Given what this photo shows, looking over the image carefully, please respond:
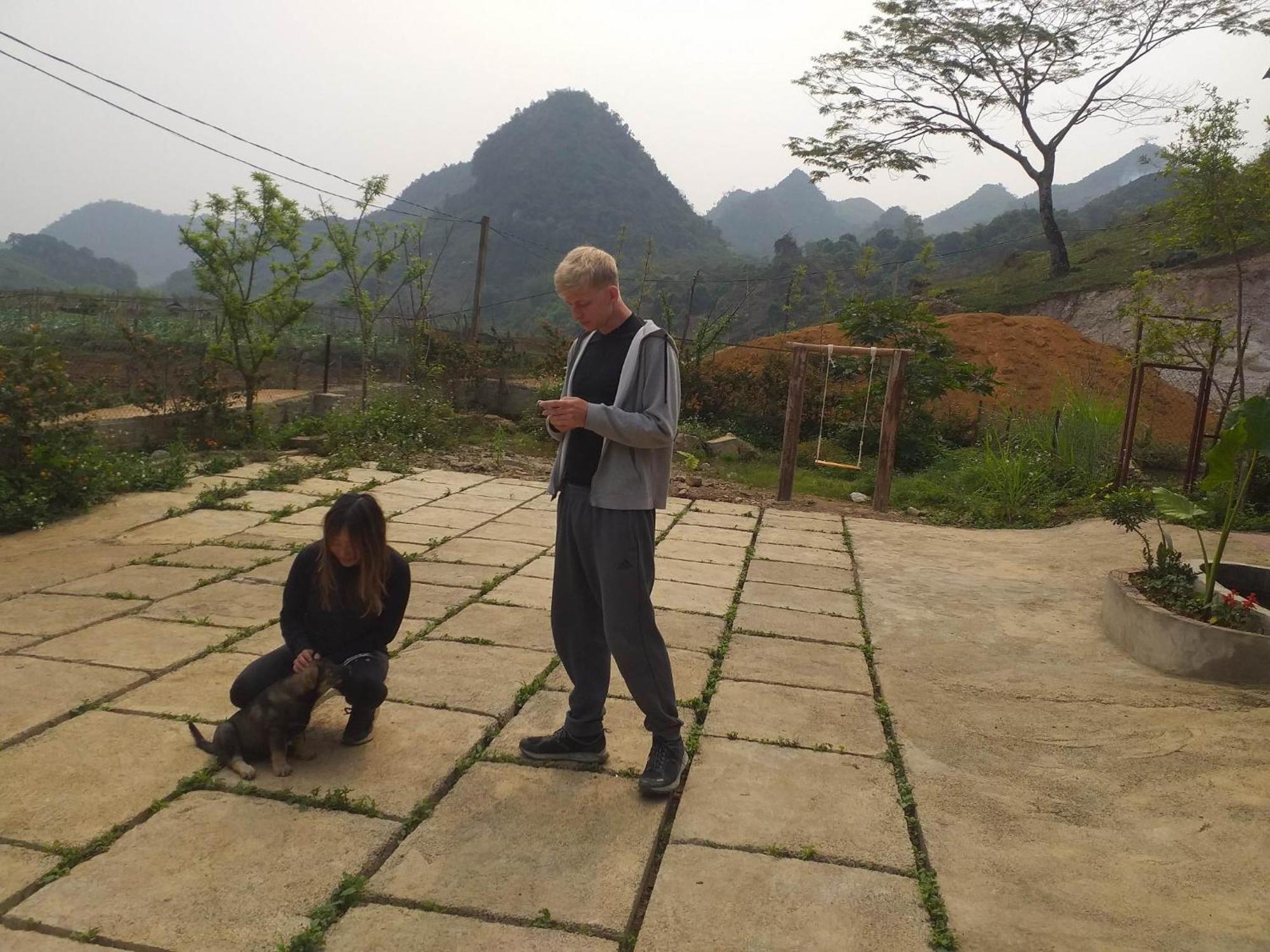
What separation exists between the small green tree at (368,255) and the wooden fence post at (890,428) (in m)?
6.03

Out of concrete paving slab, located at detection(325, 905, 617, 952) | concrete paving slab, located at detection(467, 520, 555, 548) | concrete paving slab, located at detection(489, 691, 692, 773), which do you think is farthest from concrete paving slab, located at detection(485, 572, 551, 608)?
concrete paving slab, located at detection(325, 905, 617, 952)

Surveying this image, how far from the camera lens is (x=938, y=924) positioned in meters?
1.99

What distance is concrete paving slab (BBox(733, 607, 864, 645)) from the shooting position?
4.18 meters

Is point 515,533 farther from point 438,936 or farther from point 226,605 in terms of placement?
point 438,936

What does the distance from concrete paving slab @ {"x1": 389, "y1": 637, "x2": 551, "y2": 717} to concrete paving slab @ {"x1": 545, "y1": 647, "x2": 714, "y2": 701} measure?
0.33ft

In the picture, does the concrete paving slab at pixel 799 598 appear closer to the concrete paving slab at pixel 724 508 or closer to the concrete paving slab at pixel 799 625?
the concrete paving slab at pixel 799 625

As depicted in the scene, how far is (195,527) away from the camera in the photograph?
224 inches

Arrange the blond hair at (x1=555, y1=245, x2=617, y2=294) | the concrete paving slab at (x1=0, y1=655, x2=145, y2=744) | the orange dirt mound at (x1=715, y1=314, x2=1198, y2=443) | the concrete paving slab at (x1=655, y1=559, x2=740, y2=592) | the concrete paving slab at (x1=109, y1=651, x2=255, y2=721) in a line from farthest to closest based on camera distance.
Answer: the orange dirt mound at (x1=715, y1=314, x2=1198, y2=443)
the concrete paving slab at (x1=655, y1=559, x2=740, y2=592)
the concrete paving slab at (x1=109, y1=651, x2=255, y2=721)
the concrete paving slab at (x1=0, y1=655, x2=145, y2=744)
the blond hair at (x1=555, y1=245, x2=617, y2=294)

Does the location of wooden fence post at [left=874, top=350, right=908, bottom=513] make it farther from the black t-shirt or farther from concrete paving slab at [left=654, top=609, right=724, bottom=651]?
the black t-shirt

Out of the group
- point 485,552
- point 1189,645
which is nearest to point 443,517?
point 485,552

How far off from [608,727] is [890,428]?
550 cm

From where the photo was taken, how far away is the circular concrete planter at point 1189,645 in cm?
363

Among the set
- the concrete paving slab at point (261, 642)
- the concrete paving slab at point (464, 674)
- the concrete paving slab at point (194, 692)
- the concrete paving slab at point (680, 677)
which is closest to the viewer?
the concrete paving slab at point (194, 692)

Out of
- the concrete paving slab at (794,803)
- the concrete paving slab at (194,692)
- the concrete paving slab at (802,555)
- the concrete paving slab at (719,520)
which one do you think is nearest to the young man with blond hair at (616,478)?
the concrete paving slab at (794,803)
